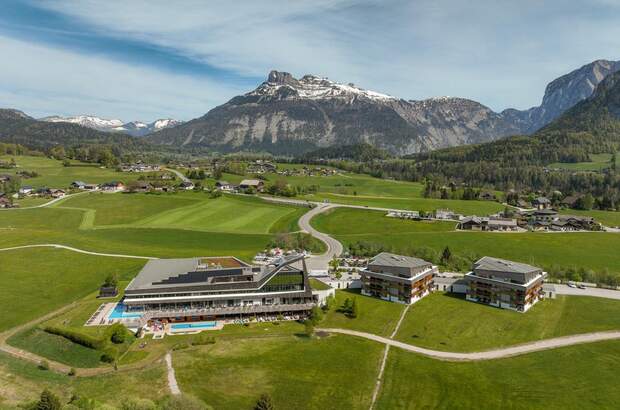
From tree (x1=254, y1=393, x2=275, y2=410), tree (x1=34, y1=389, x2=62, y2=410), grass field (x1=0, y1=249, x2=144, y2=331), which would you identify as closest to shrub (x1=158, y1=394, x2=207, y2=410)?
tree (x1=254, y1=393, x2=275, y2=410)

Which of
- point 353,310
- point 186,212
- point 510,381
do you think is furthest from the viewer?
point 186,212

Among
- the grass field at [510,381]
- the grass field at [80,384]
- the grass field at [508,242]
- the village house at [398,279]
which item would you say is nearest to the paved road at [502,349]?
the grass field at [510,381]

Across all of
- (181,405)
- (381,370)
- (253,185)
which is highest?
(253,185)

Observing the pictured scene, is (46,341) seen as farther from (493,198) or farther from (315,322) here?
(493,198)

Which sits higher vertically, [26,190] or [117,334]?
[26,190]

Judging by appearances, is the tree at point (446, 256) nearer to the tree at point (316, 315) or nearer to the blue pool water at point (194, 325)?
the tree at point (316, 315)

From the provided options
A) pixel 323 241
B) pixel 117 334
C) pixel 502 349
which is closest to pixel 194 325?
pixel 117 334

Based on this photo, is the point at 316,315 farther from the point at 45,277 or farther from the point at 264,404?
the point at 45,277
